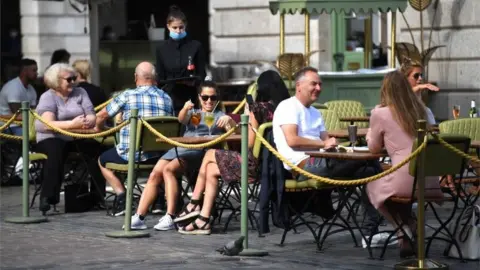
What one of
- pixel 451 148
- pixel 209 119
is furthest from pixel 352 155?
pixel 209 119

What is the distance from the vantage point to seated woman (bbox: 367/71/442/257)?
12016 millimetres

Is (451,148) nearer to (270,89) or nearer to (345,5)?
(270,89)

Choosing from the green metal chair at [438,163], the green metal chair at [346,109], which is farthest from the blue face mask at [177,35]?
the green metal chair at [438,163]

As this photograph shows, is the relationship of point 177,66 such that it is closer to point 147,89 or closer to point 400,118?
point 147,89

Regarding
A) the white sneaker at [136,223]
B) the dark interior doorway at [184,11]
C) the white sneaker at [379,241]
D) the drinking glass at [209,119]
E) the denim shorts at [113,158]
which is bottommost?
the white sneaker at [136,223]

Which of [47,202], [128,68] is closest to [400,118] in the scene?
[47,202]

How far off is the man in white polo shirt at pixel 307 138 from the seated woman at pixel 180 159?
4.55ft

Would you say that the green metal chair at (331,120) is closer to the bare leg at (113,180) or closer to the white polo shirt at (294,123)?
the bare leg at (113,180)

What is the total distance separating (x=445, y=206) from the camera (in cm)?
1585

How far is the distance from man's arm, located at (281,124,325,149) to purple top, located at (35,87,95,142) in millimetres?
3596

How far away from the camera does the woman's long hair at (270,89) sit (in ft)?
46.0

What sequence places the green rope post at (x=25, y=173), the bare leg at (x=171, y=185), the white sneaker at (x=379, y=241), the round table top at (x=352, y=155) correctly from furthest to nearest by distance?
the green rope post at (x=25, y=173), the bare leg at (x=171, y=185), the white sneaker at (x=379, y=241), the round table top at (x=352, y=155)

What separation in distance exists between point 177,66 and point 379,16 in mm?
9649

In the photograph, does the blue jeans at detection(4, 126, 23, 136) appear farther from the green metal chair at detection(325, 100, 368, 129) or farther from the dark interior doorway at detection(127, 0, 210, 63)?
the dark interior doorway at detection(127, 0, 210, 63)
